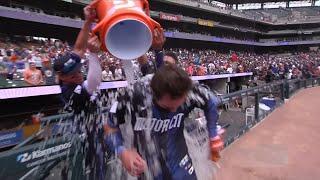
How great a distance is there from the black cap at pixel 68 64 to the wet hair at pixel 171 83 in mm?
955

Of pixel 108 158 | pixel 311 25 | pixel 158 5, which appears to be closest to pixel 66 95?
Result: pixel 108 158

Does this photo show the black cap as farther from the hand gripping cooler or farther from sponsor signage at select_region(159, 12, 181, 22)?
sponsor signage at select_region(159, 12, 181, 22)

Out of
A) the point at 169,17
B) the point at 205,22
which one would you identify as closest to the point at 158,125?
the point at 169,17

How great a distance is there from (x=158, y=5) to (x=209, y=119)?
133 feet

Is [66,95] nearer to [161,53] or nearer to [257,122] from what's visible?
[161,53]

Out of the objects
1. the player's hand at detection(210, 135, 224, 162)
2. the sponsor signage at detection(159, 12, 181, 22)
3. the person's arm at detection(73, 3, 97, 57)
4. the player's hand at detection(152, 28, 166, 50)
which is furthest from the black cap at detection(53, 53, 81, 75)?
the sponsor signage at detection(159, 12, 181, 22)

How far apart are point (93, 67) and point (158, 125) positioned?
630mm

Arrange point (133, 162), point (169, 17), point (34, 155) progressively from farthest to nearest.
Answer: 1. point (169, 17)
2. point (34, 155)
3. point (133, 162)

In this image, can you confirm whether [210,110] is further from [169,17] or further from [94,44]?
[169,17]

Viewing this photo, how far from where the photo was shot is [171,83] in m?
2.39

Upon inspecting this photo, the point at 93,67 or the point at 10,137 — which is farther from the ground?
the point at 93,67

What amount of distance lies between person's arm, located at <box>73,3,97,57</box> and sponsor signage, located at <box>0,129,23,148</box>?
6518 millimetres

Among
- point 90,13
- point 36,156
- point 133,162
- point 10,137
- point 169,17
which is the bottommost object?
point 10,137

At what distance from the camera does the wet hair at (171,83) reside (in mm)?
2396
